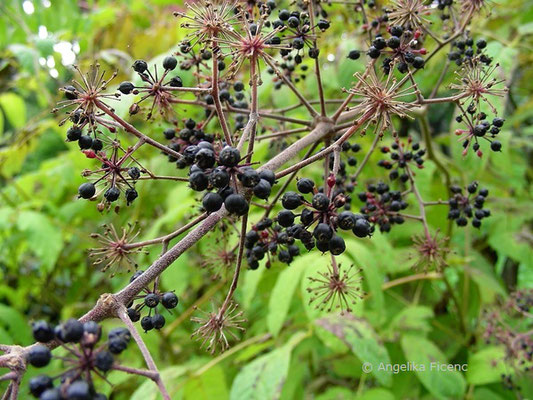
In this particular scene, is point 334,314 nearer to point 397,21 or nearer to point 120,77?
point 397,21

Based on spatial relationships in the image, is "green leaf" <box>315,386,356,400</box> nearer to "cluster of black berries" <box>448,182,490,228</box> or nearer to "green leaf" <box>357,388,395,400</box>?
"green leaf" <box>357,388,395,400</box>

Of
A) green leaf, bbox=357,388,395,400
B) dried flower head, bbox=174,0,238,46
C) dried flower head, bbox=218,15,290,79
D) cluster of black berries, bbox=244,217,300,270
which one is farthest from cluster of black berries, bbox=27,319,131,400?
green leaf, bbox=357,388,395,400

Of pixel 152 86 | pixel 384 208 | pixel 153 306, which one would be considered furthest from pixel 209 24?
pixel 384 208

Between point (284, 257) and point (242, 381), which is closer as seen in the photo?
point (284, 257)

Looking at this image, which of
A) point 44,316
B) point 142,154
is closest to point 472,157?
point 142,154

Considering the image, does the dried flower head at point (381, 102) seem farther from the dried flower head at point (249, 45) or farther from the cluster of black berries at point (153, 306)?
the cluster of black berries at point (153, 306)

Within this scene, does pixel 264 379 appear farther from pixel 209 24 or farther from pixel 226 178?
pixel 209 24
